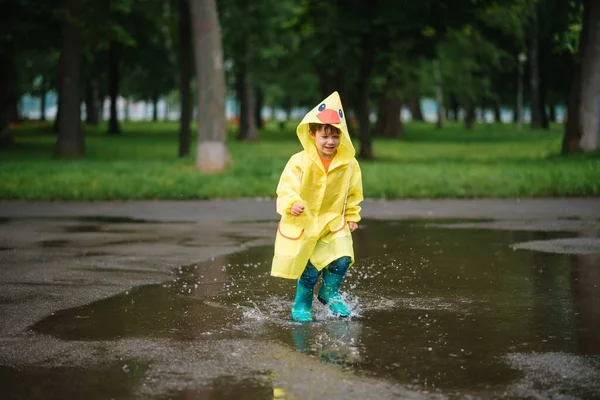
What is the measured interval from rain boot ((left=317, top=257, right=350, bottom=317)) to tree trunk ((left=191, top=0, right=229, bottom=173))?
608 inches

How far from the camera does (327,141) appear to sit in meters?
7.55

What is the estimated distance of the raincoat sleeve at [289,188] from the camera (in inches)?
293

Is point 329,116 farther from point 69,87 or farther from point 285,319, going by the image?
point 69,87

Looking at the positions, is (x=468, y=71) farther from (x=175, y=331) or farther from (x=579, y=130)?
(x=175, y=331)

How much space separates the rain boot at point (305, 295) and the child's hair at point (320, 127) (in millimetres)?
945

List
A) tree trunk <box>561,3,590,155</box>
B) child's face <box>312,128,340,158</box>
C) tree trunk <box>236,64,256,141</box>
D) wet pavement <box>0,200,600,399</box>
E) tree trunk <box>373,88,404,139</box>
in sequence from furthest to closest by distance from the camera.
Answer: tree trunk <box>373,88,404,139</box> < tree trunk <box>236,64,256,141</box> < tree trunk <box>561,3,590,155</box> < child's face <box>312,128,340,158</box> < wet pavement <box>0,200,600,399</box>

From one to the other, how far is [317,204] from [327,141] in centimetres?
46

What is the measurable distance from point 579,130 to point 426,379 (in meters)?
22.5

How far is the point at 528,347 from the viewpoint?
22.1ft

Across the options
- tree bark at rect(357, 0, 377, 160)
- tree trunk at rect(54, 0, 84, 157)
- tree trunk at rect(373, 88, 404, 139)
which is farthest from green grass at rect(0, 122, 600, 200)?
tree trunk at rect(373, 88, 404, 139)

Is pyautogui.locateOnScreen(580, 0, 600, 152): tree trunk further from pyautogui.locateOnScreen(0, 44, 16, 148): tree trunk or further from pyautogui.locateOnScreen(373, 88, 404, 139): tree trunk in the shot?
pyautogui.locateOnScreen(373, 88, 404, 139): tree trunk

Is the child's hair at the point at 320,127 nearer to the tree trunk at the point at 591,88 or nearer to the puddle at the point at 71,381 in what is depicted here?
the puddle at the point at 71,381

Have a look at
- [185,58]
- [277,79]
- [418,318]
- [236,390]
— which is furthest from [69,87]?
[236,390]

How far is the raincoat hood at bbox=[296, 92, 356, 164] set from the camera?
7520 millimetres
